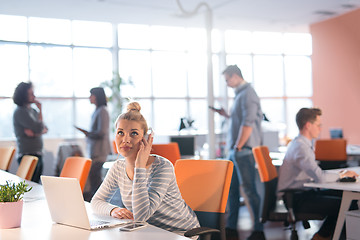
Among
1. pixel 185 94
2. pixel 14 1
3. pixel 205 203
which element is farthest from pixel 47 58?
pixel 205 203

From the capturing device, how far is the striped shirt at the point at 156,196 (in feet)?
6.85

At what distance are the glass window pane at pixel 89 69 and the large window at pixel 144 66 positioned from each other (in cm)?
2

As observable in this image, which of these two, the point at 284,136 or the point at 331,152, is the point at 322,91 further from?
the point at 331,152

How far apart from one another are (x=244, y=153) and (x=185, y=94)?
6.89 metres

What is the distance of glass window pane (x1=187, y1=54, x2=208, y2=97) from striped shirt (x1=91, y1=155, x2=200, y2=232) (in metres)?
9.26

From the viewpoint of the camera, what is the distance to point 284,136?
41.1 feet

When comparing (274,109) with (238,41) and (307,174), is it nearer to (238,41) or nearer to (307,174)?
(238,41)

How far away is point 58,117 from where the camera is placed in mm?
10133

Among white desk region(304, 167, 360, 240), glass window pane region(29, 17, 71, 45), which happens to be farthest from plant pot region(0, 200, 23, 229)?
glass window pane region(29, 17, 71, 45)

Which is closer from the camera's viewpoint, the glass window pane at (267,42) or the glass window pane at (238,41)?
the glass window pane at (238,41)

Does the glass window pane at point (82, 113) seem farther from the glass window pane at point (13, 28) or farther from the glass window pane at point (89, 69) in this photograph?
the glass window pane at point (13, 28)

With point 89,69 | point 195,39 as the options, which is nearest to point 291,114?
point 195,39

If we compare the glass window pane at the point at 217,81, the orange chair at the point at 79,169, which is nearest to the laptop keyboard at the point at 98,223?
the orange chair at the point at 79,169

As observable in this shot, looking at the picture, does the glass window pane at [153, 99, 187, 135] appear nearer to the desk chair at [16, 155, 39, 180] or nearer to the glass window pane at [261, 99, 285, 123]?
the glass window pane at [261, 99, 285, 123]
